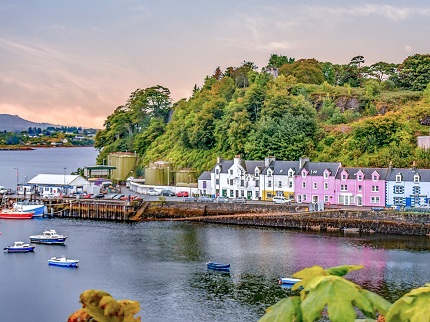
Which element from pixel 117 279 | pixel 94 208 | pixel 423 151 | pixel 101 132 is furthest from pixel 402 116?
pixel 101 132

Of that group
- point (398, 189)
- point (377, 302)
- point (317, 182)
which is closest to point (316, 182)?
point (317, 182)

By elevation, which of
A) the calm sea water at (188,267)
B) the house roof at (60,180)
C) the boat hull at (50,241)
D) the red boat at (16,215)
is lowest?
the calm sea water at (188,267)

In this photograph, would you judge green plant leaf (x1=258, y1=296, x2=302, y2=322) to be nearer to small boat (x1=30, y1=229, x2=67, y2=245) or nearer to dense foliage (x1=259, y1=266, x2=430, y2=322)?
dense foliage (x1=259, y1=266, x2=430, y2=322)

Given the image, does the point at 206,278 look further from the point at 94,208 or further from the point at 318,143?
the point at 318,143

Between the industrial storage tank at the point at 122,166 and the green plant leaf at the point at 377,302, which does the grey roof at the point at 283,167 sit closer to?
the industrial storage tank at the point at 122,166

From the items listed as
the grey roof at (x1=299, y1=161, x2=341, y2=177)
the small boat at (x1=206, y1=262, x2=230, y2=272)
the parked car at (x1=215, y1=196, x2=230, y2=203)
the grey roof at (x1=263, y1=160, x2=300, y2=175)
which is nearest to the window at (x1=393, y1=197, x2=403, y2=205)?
the grey roof at (x1=299, y1=161, x2=341, y2=177)

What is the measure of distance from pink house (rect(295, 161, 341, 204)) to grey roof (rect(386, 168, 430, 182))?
15.5 ft

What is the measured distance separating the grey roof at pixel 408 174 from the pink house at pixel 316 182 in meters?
4.71

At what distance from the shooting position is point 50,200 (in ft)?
195

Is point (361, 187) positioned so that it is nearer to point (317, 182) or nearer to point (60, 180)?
point (317, 182)

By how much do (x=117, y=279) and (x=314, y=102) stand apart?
4543 centimetres

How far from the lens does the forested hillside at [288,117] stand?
59531mm

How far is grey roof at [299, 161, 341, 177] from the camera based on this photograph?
176ft

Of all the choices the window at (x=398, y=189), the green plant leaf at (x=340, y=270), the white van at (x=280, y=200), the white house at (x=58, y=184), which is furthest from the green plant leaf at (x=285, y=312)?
the white house at (x=58, y=184)
